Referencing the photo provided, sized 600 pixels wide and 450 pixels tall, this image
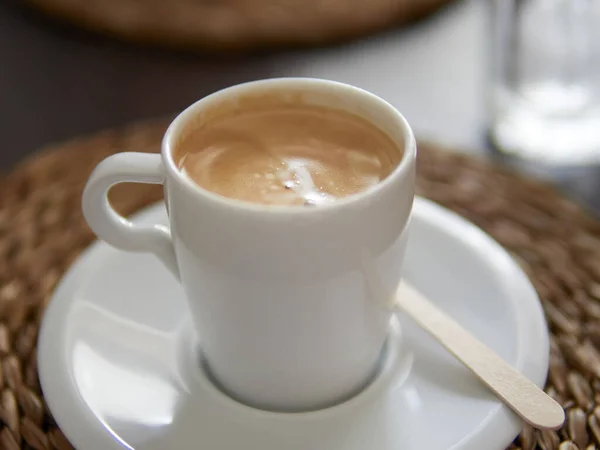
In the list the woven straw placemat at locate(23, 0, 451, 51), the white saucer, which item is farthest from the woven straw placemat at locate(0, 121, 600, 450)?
the woven straw placemat at locate(23, 0, 451, 51)

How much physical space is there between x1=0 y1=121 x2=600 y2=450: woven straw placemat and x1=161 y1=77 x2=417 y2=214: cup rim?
0.22 metres

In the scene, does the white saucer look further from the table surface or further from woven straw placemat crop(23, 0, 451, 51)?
woven straw placemat crop(23, 0, 451, 51)

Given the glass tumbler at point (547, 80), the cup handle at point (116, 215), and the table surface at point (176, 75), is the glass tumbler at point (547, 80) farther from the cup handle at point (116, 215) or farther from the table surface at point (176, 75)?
the cup handle at point (116, 215)

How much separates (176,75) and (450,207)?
523mm

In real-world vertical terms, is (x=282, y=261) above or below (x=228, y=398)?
above

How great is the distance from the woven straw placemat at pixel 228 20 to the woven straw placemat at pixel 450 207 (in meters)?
0.29

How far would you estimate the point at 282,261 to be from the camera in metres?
0.46

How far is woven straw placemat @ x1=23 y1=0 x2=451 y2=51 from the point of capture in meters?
1.13

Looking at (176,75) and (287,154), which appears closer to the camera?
(287,154)

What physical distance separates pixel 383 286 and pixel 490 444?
0.13 metres

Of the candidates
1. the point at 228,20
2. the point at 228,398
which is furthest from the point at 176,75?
the point at 228,398

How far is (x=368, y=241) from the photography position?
0.47 meters

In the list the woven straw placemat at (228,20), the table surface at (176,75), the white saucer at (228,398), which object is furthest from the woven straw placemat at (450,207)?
the woven straw placemat at (228,20)

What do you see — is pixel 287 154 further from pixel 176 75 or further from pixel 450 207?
pixel 176 75
